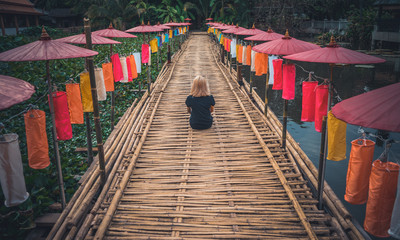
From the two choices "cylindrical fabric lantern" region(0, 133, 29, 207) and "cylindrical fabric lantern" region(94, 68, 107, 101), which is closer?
"cylindrical fabric lantern" region(0, 133, 29, 207)

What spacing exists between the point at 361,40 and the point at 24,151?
89.1 feet

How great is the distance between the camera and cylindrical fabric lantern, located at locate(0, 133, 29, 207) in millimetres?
2990

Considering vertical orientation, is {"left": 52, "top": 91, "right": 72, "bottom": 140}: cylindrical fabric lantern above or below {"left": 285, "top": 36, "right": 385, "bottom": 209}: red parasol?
below

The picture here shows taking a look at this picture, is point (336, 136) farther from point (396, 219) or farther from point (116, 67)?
point (116, 67)

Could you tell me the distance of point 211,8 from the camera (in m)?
37.2

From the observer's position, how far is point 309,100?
4207 mm

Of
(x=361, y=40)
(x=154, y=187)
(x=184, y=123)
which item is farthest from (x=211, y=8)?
(x=154, y=187)

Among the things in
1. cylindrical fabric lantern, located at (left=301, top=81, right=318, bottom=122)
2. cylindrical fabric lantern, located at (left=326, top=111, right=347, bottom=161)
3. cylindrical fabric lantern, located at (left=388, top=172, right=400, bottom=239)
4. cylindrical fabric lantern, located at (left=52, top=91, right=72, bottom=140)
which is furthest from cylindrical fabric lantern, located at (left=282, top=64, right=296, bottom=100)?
cylindrical fabric lantern, located at (left=52, top=91, right=72, bottom=140)

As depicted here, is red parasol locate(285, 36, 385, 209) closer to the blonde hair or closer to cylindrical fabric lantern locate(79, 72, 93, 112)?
the blonde hair

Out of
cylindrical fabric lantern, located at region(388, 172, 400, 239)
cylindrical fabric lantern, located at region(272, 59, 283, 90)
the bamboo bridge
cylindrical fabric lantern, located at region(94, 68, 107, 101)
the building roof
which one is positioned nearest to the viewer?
cylindrical fabric lantern, located at region(388, 172, 400, 239)

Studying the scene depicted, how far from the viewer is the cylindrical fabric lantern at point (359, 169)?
289 centimetres

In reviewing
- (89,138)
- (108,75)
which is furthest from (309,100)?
(108,75)

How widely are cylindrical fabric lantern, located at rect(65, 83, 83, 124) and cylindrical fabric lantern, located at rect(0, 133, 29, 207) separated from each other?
4.60ft

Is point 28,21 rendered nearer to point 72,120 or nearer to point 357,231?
point 72,120
